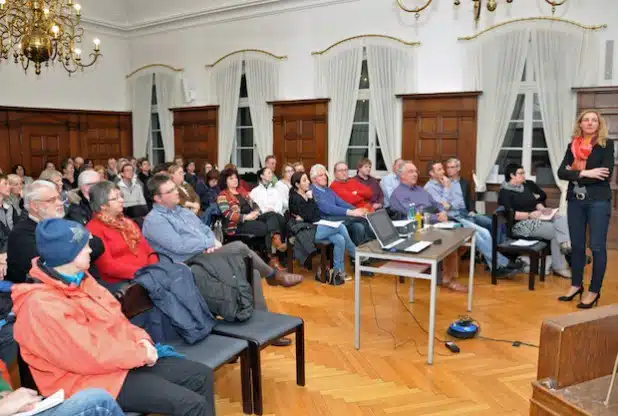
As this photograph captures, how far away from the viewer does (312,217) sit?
5270 millimetres

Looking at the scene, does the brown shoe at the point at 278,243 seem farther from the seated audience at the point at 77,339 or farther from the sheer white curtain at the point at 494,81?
the seated audience at the point at 77,339

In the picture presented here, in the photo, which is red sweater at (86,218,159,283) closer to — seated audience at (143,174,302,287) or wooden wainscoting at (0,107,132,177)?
seated audience at (143,174,302,287)

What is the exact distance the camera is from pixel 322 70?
27.5 feet

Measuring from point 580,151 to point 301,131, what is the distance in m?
5.30

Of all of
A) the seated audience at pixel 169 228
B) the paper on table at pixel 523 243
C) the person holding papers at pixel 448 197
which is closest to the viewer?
the seated audience at pixel 169 228

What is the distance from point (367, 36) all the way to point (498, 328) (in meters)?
5.49

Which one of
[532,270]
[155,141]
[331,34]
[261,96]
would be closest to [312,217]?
[532,270]

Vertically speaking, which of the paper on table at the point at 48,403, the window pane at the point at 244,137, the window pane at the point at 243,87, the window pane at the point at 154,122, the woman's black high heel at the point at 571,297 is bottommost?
Result: the woman's black high heel at the point at 571,297

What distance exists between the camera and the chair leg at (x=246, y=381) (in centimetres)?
252

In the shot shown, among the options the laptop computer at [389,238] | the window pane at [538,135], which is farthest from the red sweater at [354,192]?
the window pane at [538,135]

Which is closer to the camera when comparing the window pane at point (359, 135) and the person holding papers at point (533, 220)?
the person holding papers at point (533, 220)

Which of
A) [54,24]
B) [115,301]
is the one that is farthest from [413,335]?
[54,24]

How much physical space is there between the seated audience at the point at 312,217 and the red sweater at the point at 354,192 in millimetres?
574

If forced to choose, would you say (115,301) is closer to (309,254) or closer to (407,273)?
(407,273)
